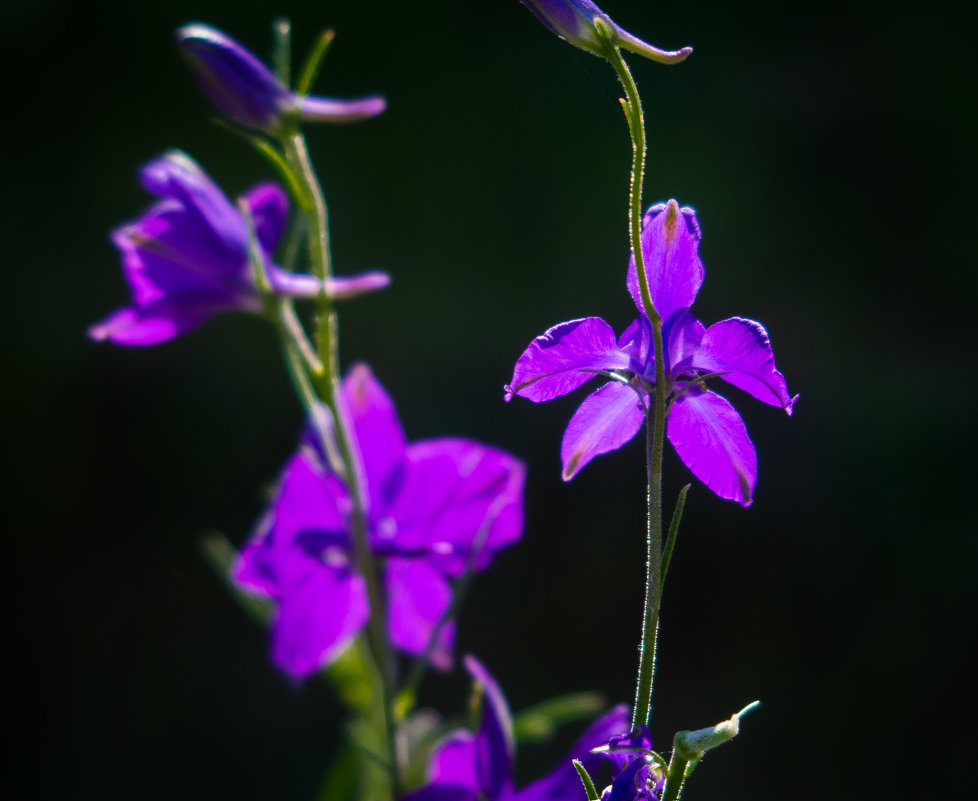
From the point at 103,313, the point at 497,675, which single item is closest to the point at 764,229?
the point at 497,675

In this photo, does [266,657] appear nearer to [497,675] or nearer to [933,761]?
[497,675]

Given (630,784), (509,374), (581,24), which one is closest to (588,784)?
(630,784)

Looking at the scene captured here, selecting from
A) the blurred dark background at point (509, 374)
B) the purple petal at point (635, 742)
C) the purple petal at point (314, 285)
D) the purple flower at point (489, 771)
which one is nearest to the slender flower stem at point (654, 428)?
the purple petal at point (635, 742)

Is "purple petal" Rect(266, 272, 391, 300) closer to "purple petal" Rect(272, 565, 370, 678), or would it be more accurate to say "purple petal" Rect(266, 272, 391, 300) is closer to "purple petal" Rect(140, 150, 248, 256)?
"purple petal" Rect(140, 150, 248, 256)

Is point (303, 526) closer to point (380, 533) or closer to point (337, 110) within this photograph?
point (380, 533)

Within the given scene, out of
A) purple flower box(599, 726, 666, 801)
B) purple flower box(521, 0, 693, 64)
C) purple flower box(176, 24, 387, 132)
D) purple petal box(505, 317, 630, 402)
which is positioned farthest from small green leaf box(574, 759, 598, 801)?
purple flower box(176, 24, 387, 132)

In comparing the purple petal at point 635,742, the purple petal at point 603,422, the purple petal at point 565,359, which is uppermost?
the purple petal at point 565,359

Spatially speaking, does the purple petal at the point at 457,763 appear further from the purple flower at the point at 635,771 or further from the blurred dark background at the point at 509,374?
the blurred dark background at the point at 509,374
